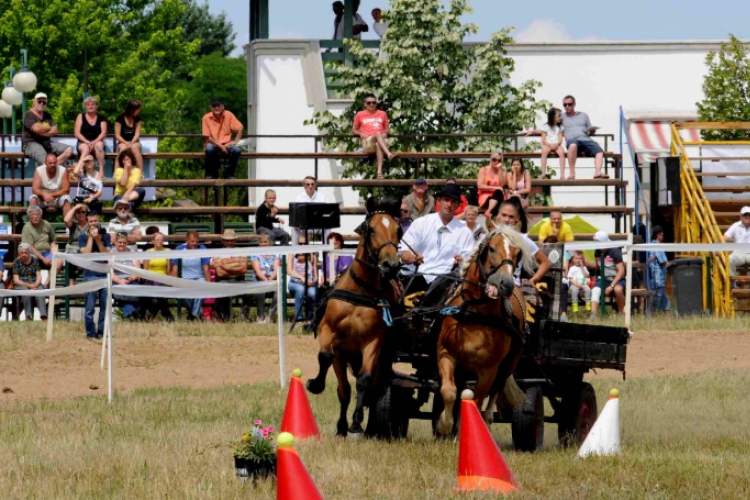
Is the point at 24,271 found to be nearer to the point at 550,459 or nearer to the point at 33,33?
the point at 550,459

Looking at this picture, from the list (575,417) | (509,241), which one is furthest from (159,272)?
(509,241)

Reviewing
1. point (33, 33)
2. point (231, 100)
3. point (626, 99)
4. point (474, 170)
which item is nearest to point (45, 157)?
point (474, 170)

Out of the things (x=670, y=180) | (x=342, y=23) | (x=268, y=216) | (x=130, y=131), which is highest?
(x=342, y=23)

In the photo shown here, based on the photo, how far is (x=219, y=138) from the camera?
26766 mm

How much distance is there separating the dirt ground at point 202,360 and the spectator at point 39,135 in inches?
265

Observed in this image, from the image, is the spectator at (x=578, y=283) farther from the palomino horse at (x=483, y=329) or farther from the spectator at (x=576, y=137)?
the palomino horse at (x=483, y=329)

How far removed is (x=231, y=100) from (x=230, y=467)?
2883 inches

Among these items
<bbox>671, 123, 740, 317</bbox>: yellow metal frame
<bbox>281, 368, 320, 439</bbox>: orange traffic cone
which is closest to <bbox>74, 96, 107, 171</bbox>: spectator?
<bbox>671, 123, 740, 317</bbox>: yellow metal frame

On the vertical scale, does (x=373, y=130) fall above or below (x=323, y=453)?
above

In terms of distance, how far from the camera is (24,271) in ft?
75.3

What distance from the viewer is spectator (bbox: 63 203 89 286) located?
71.5 ft

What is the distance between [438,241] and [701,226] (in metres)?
15.4

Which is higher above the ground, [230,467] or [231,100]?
[231,100]

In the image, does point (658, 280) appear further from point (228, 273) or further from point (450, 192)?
point (450, 192)
